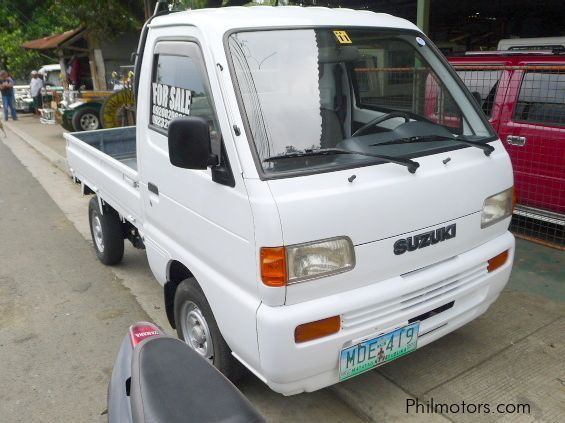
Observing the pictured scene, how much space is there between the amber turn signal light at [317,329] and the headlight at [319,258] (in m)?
0.21

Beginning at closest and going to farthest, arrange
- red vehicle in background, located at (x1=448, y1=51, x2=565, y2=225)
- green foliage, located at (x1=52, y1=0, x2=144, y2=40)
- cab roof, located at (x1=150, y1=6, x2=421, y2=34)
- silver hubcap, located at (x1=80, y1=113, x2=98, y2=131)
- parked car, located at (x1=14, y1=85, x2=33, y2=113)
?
cab roof, located at (x1=150, y1=6, x2=421, y2=34) < red vehicle in background, located at (x1=448, y1=51, x2=565, y2=225) < silver hubcap, located at (x1=80, y1=113, x2=98, y2=131) < green foliage, located at (x1=52, y1=0, x2=144, y2=40) < parked car, located at (x1=14, y1=85, x2=33, y2=113)

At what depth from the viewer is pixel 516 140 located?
502 centimetres

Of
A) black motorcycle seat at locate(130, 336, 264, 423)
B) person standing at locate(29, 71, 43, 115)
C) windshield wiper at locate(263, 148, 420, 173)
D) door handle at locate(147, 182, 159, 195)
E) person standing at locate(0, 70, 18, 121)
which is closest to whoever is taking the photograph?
black motorcycle seat at locate(130, 336, 264, 423)

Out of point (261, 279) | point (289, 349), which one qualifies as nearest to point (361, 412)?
point (289, 349)

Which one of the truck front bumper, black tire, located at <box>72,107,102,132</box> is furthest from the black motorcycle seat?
black tire, located at <box>72,107,102,132</box>

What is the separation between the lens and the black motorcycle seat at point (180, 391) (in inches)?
65.9

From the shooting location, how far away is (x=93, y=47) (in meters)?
16.6

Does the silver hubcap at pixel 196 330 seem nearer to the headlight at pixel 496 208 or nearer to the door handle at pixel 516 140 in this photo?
the headlight at pixel 496 208

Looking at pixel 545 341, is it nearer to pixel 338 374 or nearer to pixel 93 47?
pixel 338 374

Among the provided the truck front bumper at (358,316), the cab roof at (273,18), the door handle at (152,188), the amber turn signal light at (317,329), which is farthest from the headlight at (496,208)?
the door handle at (152,188)

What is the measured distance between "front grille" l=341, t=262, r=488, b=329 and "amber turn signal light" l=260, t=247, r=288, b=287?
14.4 inches

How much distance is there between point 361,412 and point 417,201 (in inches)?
48.7

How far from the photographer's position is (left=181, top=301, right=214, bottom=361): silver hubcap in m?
2.95

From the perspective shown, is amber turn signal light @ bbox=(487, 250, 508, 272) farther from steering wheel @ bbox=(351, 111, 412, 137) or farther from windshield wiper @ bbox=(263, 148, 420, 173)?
steering wheel @ bbox=(351, 111, 412, 137)
